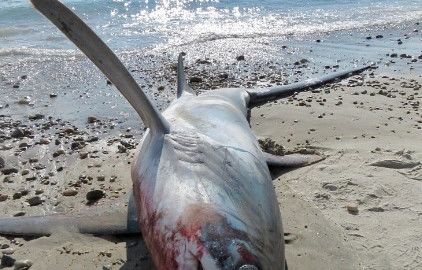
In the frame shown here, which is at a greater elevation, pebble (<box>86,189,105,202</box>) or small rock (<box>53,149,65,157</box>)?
pebble (<box>86,189,105,202</box>)

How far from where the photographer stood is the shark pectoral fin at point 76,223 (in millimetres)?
3256

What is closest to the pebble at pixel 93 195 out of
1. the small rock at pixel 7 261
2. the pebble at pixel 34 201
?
the pebble at pixel 34 201

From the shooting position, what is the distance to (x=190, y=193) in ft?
7.24

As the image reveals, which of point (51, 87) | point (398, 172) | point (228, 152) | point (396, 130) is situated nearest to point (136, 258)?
point (228, 152)

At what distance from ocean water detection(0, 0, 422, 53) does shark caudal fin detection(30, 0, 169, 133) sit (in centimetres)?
686

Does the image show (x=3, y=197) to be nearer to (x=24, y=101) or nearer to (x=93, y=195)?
(x=93, y=195)

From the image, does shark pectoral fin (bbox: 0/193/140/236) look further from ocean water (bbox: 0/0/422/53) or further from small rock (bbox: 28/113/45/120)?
Answer: ocean water (bbox: 0/0/422/53)

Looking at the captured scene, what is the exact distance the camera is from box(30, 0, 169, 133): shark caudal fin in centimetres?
273

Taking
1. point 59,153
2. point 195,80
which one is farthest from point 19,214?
point 195,80

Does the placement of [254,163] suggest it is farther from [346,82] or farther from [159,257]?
[346,82]

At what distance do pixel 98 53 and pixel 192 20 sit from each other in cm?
1021

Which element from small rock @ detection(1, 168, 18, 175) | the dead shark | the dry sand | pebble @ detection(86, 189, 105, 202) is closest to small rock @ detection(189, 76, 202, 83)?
the dry sand

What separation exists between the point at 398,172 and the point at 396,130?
1.15 metres

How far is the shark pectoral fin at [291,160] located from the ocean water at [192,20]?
611 cm
